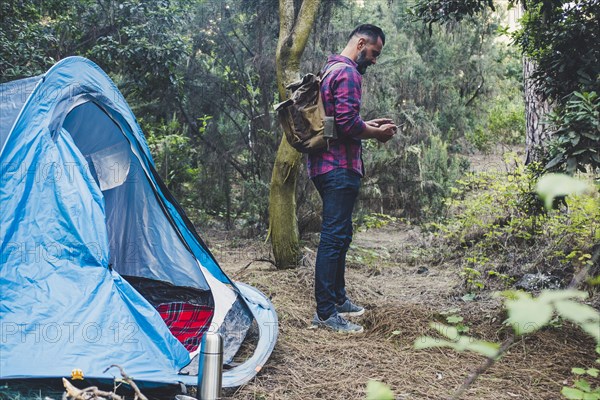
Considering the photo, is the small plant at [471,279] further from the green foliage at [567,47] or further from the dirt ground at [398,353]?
the green foliage at [567,47]

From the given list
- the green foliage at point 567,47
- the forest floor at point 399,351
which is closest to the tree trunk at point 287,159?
the forest floor at point 399,351

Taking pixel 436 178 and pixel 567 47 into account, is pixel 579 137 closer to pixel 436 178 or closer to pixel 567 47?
pixel 567 47

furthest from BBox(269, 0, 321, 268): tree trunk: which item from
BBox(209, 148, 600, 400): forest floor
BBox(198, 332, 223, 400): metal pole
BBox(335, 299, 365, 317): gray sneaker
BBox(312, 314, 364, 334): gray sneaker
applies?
BBox(198, 332, 223, 400): metal pole

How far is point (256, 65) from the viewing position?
679 cm

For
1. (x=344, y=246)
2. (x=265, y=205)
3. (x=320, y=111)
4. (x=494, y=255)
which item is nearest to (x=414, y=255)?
(x=494, y=255)

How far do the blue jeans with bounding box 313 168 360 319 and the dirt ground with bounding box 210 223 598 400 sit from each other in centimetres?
23

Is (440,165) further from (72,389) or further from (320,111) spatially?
(72,389)

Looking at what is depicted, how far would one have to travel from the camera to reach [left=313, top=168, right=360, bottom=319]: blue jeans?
3.27 metres

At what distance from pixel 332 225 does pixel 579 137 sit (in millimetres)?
1461

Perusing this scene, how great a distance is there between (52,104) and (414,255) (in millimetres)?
3995

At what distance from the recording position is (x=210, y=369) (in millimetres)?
2205

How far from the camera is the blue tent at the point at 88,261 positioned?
90.7 inches

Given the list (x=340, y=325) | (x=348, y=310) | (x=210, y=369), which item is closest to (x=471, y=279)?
(x=348, y=310)

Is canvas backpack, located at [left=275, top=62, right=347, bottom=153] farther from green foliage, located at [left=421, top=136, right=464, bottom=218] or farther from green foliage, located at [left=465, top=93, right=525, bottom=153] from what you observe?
green foliage, located at [left=465, top=93, right=525, bottom=153]
